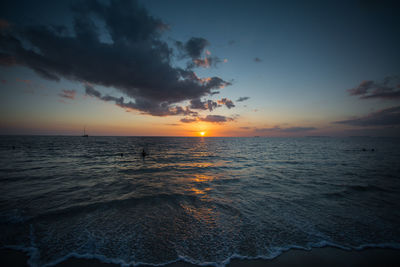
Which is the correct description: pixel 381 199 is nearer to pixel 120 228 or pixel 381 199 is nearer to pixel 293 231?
pixel 293 231

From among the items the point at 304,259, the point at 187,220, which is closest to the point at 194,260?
the point at 187,220

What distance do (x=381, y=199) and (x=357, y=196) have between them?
1.11 meters

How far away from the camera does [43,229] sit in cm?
601

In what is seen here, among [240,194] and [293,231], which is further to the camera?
[240,194]

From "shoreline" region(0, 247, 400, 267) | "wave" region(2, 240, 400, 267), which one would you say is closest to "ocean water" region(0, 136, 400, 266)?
"wave" region(2, 240, 400, 267)

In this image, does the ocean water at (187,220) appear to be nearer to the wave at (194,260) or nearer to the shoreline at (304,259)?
the wave at (194,260)

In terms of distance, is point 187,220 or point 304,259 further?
point 187,220

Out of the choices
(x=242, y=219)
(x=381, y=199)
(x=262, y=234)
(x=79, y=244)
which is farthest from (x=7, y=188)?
(x=381, y=199)

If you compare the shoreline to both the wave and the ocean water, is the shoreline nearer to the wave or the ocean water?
the wave

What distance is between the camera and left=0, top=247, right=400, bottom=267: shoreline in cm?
442

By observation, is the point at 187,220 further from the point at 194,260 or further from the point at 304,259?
the point at 304,259

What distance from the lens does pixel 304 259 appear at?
4.68 m

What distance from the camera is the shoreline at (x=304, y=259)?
14.5 ft

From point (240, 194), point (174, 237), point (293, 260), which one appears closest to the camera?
point (293, 260)
